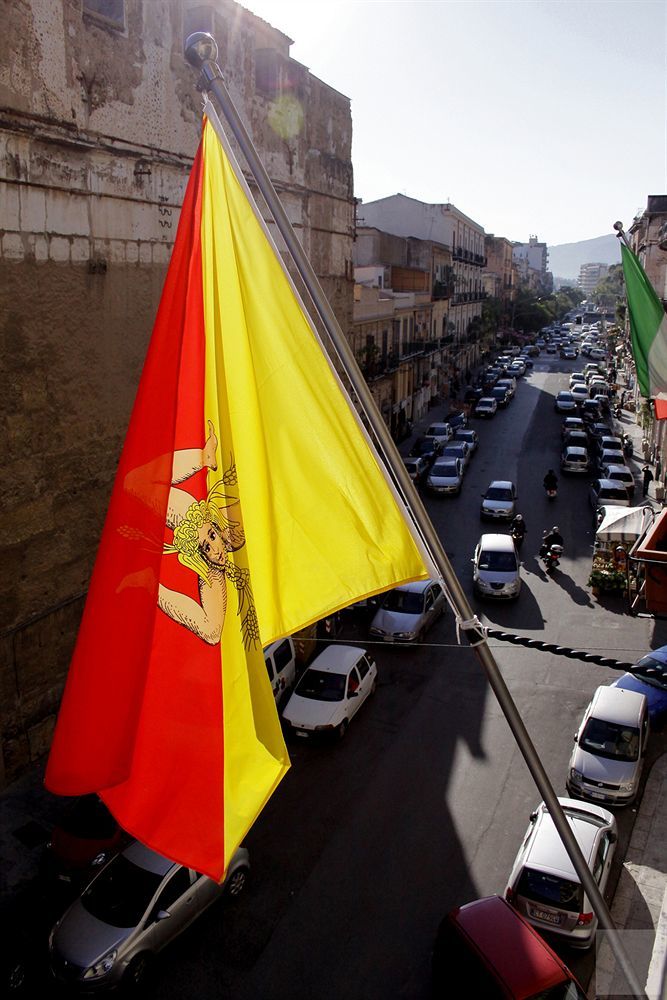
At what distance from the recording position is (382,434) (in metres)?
4.58

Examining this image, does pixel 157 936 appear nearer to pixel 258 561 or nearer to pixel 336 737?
pixel 336 737

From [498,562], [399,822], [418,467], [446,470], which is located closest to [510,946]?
[399,822]

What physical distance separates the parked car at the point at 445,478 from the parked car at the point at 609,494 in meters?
5.45

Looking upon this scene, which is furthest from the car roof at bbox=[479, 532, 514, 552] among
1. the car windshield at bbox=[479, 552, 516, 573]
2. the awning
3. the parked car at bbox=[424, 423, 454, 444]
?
the parked car at bbox=[424, 423, 454, 444]

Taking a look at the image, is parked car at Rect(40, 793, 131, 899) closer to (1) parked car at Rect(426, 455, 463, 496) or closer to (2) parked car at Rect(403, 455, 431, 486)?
(1) parked car at Rect(426, 455, 463, 496)

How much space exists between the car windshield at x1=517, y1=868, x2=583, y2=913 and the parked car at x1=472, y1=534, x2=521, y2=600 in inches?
451

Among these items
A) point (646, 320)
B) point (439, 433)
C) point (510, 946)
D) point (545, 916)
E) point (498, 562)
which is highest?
point (646, 320)

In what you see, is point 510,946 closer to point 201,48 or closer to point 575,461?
point 201,48

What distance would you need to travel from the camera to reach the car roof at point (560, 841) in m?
11.0

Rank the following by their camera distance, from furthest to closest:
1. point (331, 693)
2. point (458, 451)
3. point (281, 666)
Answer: point (458, 451) < point (281, 666) < point (331, 693)

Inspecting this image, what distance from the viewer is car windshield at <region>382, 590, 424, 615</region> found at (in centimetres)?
2025

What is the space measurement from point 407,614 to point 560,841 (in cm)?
908

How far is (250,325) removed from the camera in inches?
204

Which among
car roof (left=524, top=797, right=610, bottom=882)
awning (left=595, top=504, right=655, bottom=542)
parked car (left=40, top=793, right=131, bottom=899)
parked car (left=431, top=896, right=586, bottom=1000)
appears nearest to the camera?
parked car (left=431, top=896, right=586, bottom=1000)
